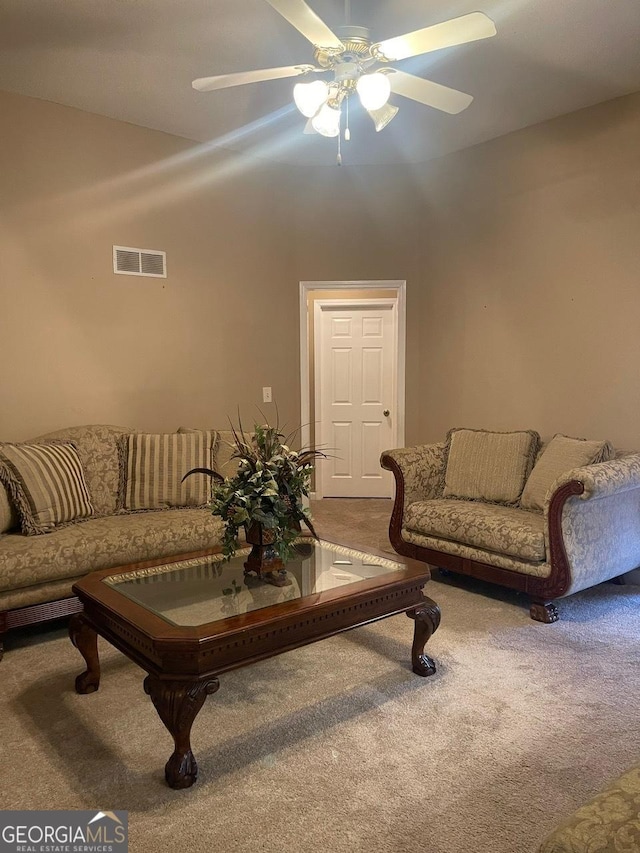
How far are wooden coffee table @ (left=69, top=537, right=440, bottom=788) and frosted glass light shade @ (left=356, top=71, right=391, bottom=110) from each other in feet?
6.30

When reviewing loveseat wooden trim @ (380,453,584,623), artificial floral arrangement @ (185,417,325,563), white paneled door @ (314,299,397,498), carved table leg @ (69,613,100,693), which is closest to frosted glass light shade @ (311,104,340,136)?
artificial floral arrangement @ (185,417,325,563)

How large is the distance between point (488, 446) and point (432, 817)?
2701 millimetres

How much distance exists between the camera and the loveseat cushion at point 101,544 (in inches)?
119

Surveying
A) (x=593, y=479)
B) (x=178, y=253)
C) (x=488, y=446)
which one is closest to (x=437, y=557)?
(x=488, y=446)

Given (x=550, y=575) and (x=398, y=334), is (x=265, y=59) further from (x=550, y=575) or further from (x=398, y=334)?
(x=550, y=575)

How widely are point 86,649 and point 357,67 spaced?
→ 262 centimetres

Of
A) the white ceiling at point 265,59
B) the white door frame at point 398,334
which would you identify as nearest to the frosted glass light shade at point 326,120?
the white ceiling at point 265,59

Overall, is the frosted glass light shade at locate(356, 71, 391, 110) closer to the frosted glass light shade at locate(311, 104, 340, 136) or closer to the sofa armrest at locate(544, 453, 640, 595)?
the frosted glass light shade at locate(311, 104, 340, 136)

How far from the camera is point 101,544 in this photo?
10.8 ft

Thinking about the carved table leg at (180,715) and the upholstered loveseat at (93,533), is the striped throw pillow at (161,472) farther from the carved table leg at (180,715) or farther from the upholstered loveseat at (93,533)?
the carved table leg at (180,715)

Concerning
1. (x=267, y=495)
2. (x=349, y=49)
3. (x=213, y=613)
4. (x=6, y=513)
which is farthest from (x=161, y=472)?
(x=349, y=49)

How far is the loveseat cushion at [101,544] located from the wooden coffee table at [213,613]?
0.56 m

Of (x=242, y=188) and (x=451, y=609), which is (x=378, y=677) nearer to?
(x=451, y=609)

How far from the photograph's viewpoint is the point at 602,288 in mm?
4164
